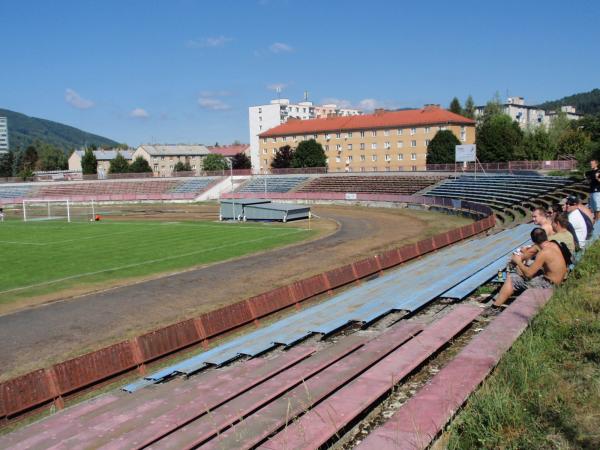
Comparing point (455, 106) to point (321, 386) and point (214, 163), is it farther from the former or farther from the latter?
point (321, 386)

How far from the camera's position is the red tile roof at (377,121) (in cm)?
10344

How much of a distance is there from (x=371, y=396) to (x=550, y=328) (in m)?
3.09

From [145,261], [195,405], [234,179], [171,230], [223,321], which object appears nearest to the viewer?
[195,405]

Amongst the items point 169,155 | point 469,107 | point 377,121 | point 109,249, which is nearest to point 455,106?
point 469,107

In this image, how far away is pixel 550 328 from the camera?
7.83m

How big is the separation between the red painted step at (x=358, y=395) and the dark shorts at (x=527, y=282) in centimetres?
190

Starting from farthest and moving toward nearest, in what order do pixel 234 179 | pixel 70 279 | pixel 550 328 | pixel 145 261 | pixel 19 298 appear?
pixel 234 179
pixel 145 261
pixel 70 279
pixel 19 298
pixel 550 328

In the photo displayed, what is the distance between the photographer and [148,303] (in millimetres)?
20031

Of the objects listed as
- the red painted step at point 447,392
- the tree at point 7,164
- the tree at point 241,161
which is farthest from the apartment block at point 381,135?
the red painted step at point 447,392

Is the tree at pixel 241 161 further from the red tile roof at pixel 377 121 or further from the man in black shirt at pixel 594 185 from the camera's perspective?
the man in black shirt at pixel 594 185

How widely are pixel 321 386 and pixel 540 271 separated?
17.4 feet

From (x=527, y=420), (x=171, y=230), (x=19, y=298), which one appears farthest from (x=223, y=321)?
(x=171, y=230)

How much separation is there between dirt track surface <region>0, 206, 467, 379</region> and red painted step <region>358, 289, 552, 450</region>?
10.7 metres

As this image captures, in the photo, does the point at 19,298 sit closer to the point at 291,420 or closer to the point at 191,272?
the point at 191,272
